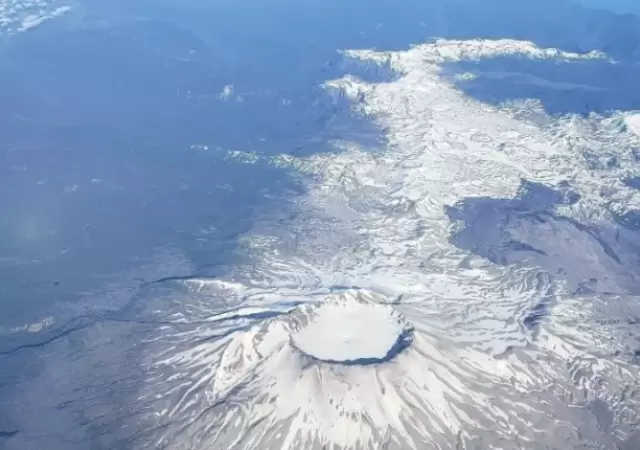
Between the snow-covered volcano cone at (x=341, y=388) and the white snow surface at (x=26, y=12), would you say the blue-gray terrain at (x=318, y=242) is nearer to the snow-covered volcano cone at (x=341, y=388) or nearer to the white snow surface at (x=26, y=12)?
the snow-covered volcano cone at (x=341, y=388)

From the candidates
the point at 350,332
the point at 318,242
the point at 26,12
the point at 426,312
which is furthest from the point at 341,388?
the point at 26,12

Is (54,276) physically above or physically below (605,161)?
below

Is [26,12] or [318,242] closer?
[318,242]

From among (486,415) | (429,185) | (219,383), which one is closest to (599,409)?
(486,415)

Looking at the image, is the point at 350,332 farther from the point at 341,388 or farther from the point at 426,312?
the point at 426,312

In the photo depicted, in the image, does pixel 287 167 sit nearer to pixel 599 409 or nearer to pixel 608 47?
pixel 599 409

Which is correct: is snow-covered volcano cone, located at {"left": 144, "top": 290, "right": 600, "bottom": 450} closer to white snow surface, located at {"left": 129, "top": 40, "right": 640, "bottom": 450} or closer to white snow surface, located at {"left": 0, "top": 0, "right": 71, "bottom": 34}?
white snow surface, located at {"left": 129, "top": 40, "right": 640, "bottom": 450}
